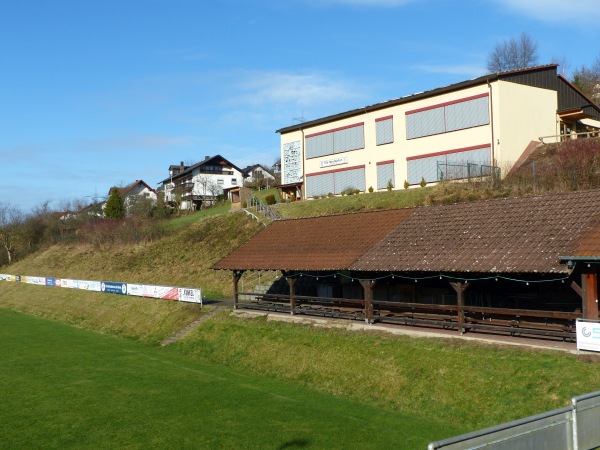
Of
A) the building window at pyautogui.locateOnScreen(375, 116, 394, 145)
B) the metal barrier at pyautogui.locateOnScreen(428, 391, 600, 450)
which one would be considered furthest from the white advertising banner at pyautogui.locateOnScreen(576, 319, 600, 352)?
the building window at pyautogui.locateOnScreen(375, 116, 394, 145)

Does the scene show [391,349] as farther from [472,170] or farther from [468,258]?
[472,170]

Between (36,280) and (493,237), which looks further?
(36,280)

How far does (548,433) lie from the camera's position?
9664 mm

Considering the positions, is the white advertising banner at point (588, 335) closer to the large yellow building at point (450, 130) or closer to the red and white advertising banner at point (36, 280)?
the large yellow building at point (450, 130)

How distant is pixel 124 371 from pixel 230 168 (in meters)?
76.6

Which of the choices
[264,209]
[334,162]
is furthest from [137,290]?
[334,162]

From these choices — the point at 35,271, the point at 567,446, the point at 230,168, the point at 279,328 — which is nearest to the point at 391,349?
the point at 279,328

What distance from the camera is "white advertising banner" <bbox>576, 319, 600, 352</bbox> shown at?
661 inches

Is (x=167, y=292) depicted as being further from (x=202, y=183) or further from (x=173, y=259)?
(x=202, y=183)

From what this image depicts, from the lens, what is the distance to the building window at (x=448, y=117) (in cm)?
3853

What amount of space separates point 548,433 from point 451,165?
103 ft

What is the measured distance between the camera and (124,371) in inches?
993

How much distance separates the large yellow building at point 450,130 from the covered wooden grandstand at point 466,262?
13482 millimetres

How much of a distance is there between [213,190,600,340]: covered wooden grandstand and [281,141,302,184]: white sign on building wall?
76.2ft
